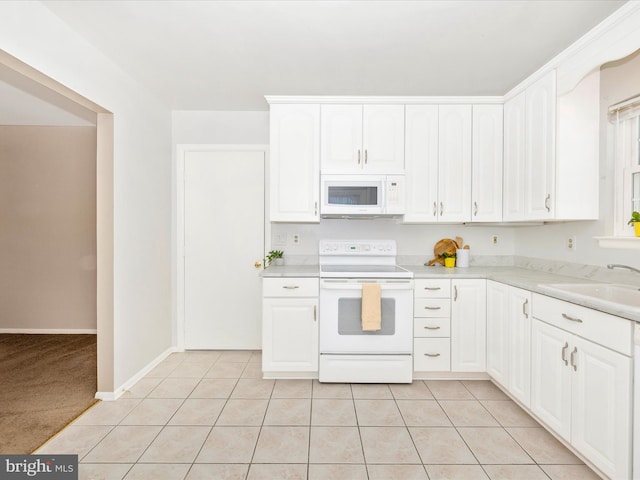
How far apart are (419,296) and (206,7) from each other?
250 centimetres

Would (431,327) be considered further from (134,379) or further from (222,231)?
(134,379)

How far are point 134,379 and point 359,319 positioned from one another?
1927 millimetres

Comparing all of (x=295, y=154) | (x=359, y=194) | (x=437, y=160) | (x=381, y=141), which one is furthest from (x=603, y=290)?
(x=295, y=154)

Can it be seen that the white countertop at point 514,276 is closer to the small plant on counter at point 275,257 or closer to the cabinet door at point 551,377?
the small plant on counter at point 275,257

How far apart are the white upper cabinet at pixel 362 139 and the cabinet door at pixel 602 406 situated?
77.6 inches

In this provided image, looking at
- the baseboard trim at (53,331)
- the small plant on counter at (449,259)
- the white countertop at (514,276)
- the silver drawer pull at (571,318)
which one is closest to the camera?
the white countertop at (514,276)

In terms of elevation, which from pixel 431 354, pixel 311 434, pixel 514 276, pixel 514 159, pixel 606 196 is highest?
pixel 514 159

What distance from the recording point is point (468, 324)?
2916mm

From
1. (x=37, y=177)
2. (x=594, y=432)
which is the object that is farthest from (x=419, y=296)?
(x=37, y=177)

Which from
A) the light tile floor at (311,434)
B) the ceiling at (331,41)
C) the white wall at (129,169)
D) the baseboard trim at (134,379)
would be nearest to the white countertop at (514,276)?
the light tile floor at (311,434)

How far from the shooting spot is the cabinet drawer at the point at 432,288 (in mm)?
2928

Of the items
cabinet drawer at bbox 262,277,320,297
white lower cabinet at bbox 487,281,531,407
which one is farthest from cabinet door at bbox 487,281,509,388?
cabinet drawer at bbox 262,277,320,297

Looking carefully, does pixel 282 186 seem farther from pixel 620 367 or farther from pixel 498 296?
pixel 620 367

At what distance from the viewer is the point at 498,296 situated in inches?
108
